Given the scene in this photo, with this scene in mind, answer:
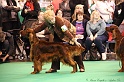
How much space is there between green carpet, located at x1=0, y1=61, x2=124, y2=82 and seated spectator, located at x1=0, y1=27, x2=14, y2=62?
111 millimetres

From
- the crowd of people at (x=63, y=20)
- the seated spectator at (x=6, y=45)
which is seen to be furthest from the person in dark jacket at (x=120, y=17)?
the seated spectator at (x=6, y=45)

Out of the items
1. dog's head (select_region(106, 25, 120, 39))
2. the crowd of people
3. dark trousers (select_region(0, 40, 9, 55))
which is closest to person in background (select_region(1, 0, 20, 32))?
the crowd of people

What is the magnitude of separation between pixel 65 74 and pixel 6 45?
619 mm

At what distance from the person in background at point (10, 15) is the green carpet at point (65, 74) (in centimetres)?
35

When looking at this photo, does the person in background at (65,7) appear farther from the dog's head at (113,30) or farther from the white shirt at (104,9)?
the dog's head at (113,30)

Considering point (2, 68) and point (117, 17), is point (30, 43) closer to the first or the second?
point (2, 68)

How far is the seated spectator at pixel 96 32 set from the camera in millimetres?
3199

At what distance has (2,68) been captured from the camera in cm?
300

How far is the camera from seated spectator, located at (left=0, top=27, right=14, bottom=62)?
319 cm

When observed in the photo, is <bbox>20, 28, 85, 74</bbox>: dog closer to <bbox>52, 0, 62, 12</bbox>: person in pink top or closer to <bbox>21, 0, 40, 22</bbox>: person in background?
<bbox>21, 0, 40, 22</bbox>: person in background

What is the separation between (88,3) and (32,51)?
2.22 feet

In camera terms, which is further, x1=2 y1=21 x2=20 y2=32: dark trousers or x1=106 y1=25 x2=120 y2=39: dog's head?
x1=2 y1=21 x2=20 y2=32: dark trousers

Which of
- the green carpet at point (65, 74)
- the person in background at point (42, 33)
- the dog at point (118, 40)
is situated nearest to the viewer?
the green carpet at point (65, 74)

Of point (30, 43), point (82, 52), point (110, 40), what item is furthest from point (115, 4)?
point (30, 43)
